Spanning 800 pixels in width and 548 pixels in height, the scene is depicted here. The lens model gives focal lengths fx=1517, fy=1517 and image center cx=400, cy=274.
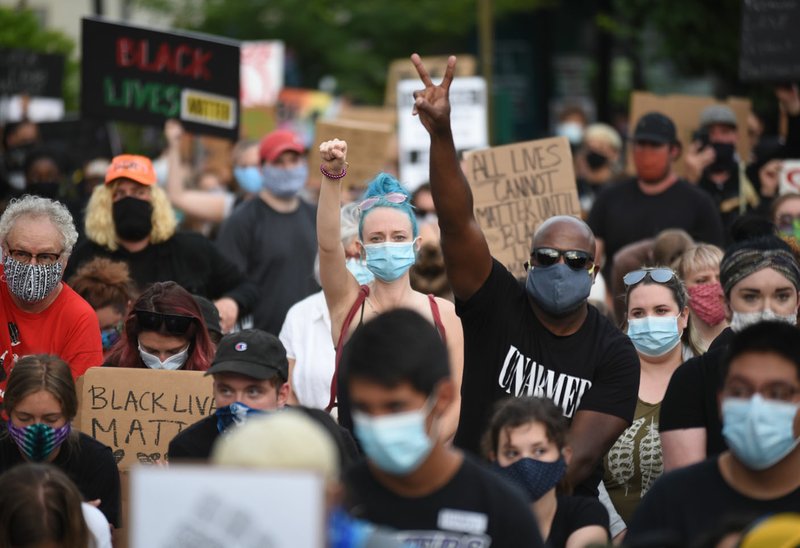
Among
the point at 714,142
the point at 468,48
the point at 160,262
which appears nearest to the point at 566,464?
the point at 160,262

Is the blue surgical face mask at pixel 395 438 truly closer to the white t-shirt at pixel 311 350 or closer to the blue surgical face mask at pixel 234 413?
the blue surgical face mask at pixel 234 413

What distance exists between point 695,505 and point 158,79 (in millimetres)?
7574

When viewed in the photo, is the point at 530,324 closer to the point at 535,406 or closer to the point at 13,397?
the point at 535,406

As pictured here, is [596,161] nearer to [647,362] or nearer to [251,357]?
[647,362]

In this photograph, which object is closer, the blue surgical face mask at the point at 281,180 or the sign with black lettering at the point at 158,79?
the blue surgical face mask at the point at 281,180

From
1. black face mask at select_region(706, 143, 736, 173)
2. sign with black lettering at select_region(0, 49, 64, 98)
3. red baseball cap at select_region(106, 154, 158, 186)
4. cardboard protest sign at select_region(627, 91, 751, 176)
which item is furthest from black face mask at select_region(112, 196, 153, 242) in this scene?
sign with black lettering at select_region(0, 49, 64, 98)

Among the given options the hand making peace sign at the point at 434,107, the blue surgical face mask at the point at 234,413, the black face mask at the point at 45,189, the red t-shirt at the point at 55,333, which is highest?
the hand making peace sign at the point at 434,107

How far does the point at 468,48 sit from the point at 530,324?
3095cm

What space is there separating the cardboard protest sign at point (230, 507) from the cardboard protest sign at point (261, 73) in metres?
16.2

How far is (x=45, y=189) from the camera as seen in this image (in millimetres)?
10117

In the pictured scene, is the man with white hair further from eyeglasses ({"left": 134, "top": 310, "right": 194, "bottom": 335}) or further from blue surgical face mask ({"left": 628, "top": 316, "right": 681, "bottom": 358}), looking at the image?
blue surgical face mask ({"left": 628, "top": 316, "right": 681, "bottom": 358})

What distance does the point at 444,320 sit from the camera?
625 cm

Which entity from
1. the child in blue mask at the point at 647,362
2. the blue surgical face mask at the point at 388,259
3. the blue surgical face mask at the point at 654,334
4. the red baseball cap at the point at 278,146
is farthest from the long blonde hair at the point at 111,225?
the blue surgical face mask at the point at 654,334

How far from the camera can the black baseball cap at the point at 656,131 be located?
10180 millimetres
